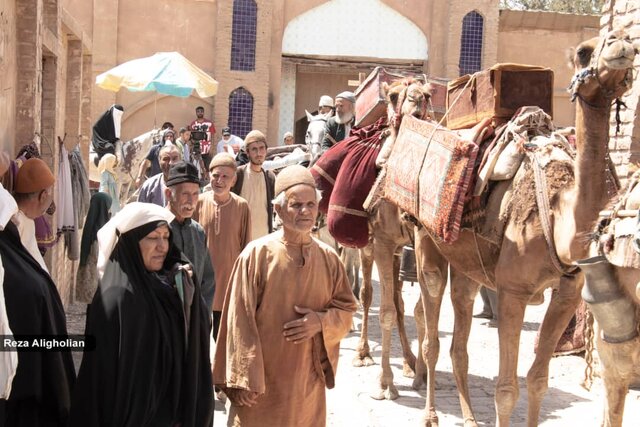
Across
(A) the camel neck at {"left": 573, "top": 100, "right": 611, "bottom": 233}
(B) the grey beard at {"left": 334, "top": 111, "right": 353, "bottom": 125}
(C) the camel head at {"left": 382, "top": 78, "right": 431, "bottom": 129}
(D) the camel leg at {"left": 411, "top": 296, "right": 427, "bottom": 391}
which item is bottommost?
(D) the camel leg at {"left": 411, "top": 296, "right": 427, "bottom": 391}

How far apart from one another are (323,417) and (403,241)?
3.45 meters

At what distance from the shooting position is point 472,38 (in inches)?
1069

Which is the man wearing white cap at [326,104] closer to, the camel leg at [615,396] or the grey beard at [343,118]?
the grey beard at [343,118]

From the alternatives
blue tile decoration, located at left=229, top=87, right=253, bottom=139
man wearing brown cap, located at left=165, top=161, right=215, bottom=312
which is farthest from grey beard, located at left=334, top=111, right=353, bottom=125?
blue tile decoration, located at left=229, top=87, right=253, bottom=139

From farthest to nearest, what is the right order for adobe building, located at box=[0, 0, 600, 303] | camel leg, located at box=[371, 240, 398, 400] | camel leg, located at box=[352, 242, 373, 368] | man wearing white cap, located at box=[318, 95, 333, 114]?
1. adobe building, located at box=[0, 0, 600, 303]
2. man wearing white cap, located at box=[318, 95, 333, 114]
3. camel leg, located at box=[352, 242, 373, 368]
4. camel leg, located at box=[371, 240, 398, 400]

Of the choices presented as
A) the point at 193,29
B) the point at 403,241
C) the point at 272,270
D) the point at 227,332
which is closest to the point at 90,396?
the point at 227,332

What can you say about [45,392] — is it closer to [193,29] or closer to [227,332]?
[227,332]

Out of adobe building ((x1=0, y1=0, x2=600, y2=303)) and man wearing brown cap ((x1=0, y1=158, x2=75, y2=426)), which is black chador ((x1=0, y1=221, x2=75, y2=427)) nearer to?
man wearing brown cap ((x1=0, y1=158, x2=75, y2=426))

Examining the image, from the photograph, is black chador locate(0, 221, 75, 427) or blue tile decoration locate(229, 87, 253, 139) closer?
black chador locate(0, 221, 75, 427)

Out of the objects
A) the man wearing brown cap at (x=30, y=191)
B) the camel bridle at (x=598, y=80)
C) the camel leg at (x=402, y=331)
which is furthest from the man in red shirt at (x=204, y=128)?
the camel bridle at (x=598, y=80)

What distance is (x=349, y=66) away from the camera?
90.0 ft

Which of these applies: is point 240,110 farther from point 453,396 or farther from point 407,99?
point 453,396

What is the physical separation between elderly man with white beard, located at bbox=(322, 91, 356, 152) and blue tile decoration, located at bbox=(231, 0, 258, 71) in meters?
16.5

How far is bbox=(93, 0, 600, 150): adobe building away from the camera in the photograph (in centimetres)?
2542
